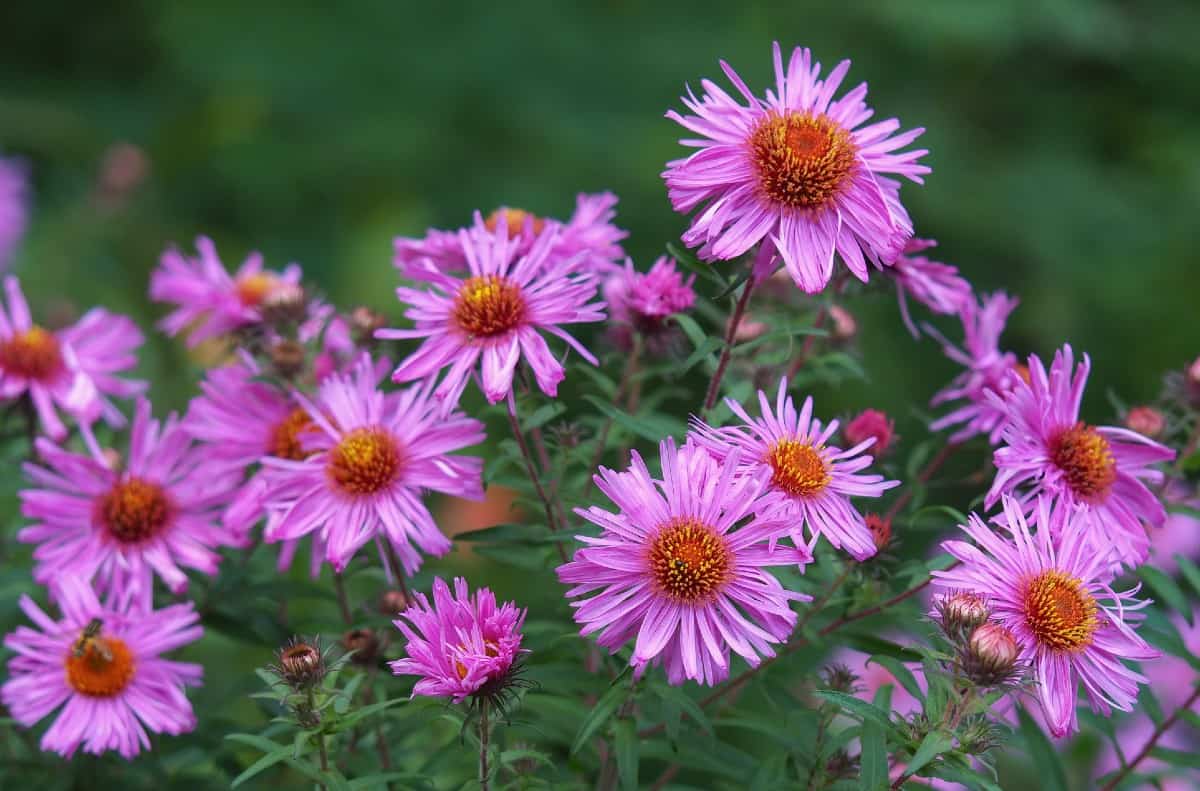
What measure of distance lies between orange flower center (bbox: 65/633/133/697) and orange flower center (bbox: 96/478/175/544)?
13 cm

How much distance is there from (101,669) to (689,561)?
0.61 metres

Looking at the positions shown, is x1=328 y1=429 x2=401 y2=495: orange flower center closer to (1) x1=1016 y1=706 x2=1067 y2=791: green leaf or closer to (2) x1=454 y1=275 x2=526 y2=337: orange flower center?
(2) x1=454 y1=275 x2=526 y2=337: orange flower center

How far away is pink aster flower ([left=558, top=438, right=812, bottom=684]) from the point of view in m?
0.90

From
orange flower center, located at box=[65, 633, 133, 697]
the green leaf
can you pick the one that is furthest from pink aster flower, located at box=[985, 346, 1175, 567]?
orange flower center, located at box=[65, 633, 133, 697]

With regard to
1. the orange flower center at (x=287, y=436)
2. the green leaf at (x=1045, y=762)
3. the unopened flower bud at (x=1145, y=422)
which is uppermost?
the orange flower center at (x=287, y=436)

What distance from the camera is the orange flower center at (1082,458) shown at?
3.52 ft

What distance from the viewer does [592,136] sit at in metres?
3.36

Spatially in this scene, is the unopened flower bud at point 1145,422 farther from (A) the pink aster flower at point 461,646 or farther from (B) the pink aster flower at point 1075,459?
(A) the pink aster flower at point 461,646

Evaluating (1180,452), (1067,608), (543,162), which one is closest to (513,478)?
(1067,608)

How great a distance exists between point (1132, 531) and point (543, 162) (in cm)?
238

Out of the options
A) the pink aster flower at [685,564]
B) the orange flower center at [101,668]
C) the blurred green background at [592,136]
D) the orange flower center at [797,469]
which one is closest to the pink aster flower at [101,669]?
the orange flower center at [101,668]

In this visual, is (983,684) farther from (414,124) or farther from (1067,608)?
(414,124)

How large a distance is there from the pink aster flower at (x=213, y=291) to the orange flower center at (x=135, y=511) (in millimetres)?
170

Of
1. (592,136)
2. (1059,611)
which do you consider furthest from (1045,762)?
(592,136)
